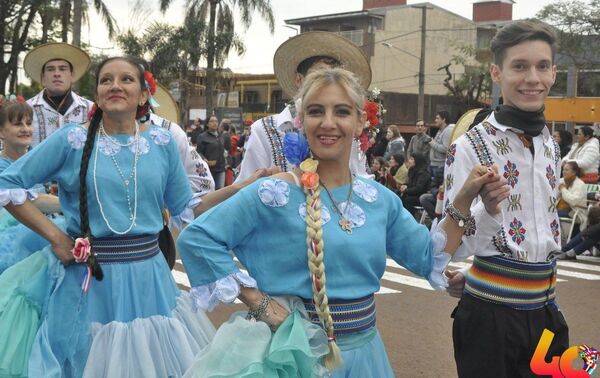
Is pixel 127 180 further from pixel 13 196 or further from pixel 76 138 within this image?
pixel 13 196

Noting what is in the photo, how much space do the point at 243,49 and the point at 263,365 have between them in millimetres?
31059

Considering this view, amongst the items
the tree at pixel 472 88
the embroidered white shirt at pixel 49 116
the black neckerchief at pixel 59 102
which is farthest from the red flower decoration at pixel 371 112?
the tree at pixel 472 88

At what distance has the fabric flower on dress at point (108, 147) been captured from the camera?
4336 mm

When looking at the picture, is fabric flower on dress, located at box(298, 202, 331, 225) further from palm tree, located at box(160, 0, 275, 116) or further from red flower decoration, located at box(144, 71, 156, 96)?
palm tree, located at box(160, 0, 275, 116)

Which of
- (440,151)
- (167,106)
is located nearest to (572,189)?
(440,151)

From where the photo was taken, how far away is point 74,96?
6938 millimetres

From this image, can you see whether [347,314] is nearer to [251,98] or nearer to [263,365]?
[263,365]

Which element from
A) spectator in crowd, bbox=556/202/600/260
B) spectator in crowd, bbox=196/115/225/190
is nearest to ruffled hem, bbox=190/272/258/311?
spectator in crowd, bbox=556/202/600/260

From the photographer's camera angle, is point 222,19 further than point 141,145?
Yes

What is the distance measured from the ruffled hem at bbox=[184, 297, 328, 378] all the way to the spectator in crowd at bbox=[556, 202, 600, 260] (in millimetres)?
9082

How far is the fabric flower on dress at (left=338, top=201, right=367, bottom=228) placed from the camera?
3039 mm

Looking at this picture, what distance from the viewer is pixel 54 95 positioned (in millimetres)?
6859

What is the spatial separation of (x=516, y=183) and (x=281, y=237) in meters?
1.27

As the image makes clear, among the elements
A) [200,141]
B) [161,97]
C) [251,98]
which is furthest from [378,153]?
[251,98]
